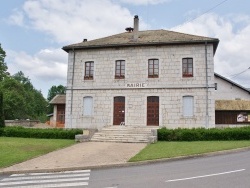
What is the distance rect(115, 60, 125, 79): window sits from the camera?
25944 mm

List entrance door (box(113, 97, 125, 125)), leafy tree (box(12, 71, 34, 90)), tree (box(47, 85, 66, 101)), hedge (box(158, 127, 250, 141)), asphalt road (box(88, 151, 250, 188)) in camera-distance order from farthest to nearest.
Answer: tree (box(47, 85, 66, 101)) → leafy tree (box(12, 71, 34, 90)) → entrance door (box(113, 97, 125, 125)) → hedge (box(158, 127, 250, 141)) → asphalt road (box(88, 151, 250, 188))

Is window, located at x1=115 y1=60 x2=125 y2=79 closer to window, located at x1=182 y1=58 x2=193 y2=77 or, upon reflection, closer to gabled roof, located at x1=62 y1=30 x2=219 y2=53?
gabled roof, located at x1=62 y1=30 x2=219 y2=53

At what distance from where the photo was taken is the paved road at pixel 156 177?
8070 millimetres

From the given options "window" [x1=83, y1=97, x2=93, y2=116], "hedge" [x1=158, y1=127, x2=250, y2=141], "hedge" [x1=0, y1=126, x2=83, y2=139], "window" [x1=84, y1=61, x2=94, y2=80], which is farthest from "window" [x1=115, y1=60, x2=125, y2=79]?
"hedge" [x1=158, y1=127, x2=250, y2=141]

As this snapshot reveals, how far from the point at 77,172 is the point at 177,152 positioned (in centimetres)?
512

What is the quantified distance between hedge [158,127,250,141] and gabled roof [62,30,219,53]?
8125mm

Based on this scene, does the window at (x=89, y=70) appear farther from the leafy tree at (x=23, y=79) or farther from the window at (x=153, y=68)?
the leafy tree at (x=23, y=79)

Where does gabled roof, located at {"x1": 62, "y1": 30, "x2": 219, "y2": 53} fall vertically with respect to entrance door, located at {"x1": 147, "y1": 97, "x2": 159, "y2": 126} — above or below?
above

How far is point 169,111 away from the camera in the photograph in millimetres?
24594

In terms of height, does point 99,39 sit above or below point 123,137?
above

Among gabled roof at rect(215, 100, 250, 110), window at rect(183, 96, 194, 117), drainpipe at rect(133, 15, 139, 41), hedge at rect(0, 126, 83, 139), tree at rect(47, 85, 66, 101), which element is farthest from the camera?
tree at rect(47, 85, 66, 101)

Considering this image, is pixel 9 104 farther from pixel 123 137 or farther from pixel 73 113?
pixel 123 137

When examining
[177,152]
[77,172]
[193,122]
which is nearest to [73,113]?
[193,122]

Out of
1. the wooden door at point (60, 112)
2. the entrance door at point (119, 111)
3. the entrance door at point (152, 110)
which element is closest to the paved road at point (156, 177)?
the entrance door at point (152, 110)
